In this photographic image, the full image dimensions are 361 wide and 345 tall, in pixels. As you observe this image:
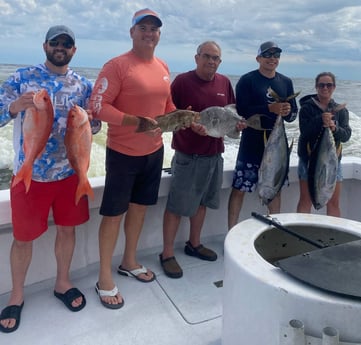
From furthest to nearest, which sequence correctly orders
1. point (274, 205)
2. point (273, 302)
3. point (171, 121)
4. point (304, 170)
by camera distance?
1. point (274, 205)
2. point (304, 170)
3. point (171, 121)
4. point (273, 302)

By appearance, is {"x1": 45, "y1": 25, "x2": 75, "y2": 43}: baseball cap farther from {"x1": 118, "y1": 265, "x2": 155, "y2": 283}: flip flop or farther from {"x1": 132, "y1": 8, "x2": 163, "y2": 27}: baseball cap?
{"x1": 118, "y1": 265, "x2": 155, "y2": 283}: flip flop

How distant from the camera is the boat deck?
2234 mm

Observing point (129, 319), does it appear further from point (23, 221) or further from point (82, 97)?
point (82, 97)

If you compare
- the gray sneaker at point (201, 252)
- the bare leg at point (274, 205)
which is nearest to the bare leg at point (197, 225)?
the gray sneaker at point (201, 252)

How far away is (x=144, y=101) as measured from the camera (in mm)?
2410

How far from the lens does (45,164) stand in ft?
7.25

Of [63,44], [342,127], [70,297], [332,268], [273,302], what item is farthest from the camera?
[342,127]

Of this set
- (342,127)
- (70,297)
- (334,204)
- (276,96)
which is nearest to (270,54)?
(276,96)

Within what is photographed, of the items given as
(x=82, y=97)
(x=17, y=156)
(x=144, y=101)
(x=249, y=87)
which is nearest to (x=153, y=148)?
(x=144, y=101)

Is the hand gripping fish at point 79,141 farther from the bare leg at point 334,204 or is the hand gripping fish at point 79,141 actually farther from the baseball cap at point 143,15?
the bare leg at point 334,204

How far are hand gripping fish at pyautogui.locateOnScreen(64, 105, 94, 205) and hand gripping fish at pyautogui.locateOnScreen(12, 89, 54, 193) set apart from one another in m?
0.11

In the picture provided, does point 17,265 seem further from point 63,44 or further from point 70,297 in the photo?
point 63,44

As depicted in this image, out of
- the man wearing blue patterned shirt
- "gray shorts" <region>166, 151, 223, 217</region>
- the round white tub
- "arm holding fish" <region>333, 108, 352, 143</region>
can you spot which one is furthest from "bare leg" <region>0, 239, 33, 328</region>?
"arm holding fish" <region>333, 108, 352, 143</region>

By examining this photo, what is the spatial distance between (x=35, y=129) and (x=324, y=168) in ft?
7.02
